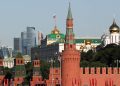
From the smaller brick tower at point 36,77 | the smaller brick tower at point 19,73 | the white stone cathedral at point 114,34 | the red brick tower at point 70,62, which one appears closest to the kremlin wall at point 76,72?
the red brick tower at point 70,62

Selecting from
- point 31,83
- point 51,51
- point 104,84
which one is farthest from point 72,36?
point 51,51

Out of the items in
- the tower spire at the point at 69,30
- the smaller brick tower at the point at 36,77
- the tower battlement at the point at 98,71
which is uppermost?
the tower spire at the point at 69,30

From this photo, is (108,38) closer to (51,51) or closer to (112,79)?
(51,51)

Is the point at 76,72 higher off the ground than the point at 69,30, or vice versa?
the point at 69,30

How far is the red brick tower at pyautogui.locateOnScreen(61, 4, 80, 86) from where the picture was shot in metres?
72.6

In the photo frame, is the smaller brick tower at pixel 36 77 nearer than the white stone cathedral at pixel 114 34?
Yes

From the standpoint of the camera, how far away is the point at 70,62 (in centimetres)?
7262

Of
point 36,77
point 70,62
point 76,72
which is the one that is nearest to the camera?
point 70,62

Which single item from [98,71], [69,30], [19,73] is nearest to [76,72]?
[98,71]

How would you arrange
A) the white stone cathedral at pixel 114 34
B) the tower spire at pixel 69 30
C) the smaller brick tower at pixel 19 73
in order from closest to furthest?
the tower spire at pixel 69 30 < the smaller brick tower at pixel 19 73 < the white stone cathedral at pixel 114 34

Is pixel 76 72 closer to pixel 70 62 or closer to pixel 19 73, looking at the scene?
pixel 70 62

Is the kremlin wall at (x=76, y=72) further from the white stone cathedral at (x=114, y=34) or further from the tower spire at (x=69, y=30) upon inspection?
the white stone cathedral at (x=114, y=34)

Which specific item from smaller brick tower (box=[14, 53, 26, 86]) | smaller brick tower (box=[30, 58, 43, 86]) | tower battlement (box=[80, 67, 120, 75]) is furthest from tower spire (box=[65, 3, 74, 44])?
smaller brick tower (box=[14, 53, 26, 86])

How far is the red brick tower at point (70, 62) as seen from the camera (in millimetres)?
72625
